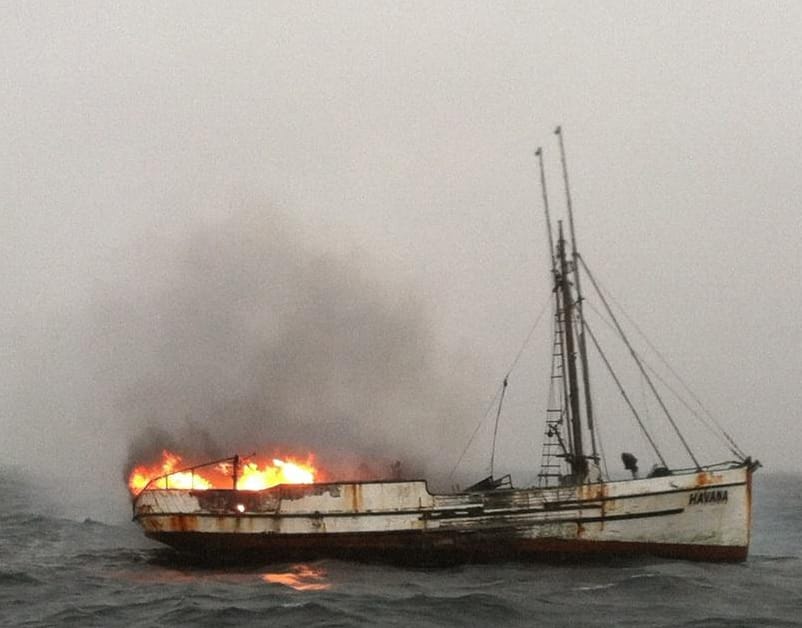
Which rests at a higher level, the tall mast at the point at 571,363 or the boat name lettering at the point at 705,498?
the tall mast at the point at 571,363

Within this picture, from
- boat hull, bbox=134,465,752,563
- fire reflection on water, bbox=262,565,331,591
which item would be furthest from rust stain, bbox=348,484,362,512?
fire reflection on water, bbox=262,565,331,591

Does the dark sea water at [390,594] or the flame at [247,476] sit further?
the flame at [247,476]

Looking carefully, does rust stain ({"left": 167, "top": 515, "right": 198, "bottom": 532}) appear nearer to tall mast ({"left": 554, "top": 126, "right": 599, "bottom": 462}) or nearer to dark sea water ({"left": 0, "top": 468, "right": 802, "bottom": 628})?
dark sea water ({"left": 0, "top": 468, "right": 802, "bottom": 628})

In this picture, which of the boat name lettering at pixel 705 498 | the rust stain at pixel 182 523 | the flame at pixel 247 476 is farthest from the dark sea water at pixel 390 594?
the flame at pixel 247 476

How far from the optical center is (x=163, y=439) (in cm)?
3728

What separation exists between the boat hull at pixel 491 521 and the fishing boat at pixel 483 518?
1.3 inches

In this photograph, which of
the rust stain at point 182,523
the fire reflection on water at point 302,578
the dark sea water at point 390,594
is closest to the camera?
the dark sea water at point 390,594

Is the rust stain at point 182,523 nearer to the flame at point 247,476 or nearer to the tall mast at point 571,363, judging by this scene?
the flame at point 247,476

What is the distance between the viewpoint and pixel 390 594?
18641 mm

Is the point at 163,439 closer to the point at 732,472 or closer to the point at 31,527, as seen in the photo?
the point at 31,527

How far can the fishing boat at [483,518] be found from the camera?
22.7 metres

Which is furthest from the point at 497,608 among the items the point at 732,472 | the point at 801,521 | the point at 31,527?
the point at 801,521

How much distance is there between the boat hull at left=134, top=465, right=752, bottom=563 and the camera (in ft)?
74.4

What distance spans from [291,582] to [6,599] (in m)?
7.30
